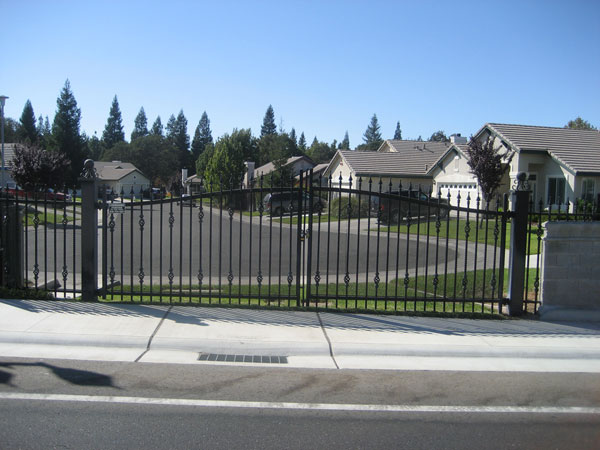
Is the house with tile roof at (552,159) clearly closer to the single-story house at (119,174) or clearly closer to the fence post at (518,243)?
the fence post at (518,243)

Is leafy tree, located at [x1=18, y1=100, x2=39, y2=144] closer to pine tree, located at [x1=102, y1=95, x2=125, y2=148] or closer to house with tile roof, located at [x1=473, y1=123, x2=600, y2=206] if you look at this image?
pine tree, located at [x1=102, y1=95, x2=125, y2=148]

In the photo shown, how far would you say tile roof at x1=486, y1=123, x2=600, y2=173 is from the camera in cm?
2688

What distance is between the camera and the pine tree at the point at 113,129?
10624 centimetres

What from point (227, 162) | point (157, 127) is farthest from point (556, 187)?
point (157, 127)

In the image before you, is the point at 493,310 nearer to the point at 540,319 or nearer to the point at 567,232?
the point at 540,319

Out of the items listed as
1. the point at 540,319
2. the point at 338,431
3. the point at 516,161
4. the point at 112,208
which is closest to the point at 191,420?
the point at 338,431

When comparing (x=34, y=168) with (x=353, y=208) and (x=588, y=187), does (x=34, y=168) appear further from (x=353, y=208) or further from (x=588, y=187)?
(x=588, y=187)

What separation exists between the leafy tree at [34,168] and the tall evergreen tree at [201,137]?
3085 inches

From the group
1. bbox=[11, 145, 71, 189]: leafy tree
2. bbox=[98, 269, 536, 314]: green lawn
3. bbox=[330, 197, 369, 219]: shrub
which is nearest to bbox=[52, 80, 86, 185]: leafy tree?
bbox=[11, 145, 71, 189]: leafy tree

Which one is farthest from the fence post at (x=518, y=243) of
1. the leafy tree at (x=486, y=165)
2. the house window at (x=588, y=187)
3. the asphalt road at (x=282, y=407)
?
the house window at (x=588, y=187)

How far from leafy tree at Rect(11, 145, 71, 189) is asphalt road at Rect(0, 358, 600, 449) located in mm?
27228

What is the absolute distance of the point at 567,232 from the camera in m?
8.00

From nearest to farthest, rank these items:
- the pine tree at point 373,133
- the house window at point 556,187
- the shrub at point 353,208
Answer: the shrub at point 353,208
the house window at point 556,187
the pine tree at point 373,133

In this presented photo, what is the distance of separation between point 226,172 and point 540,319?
37972 mm
